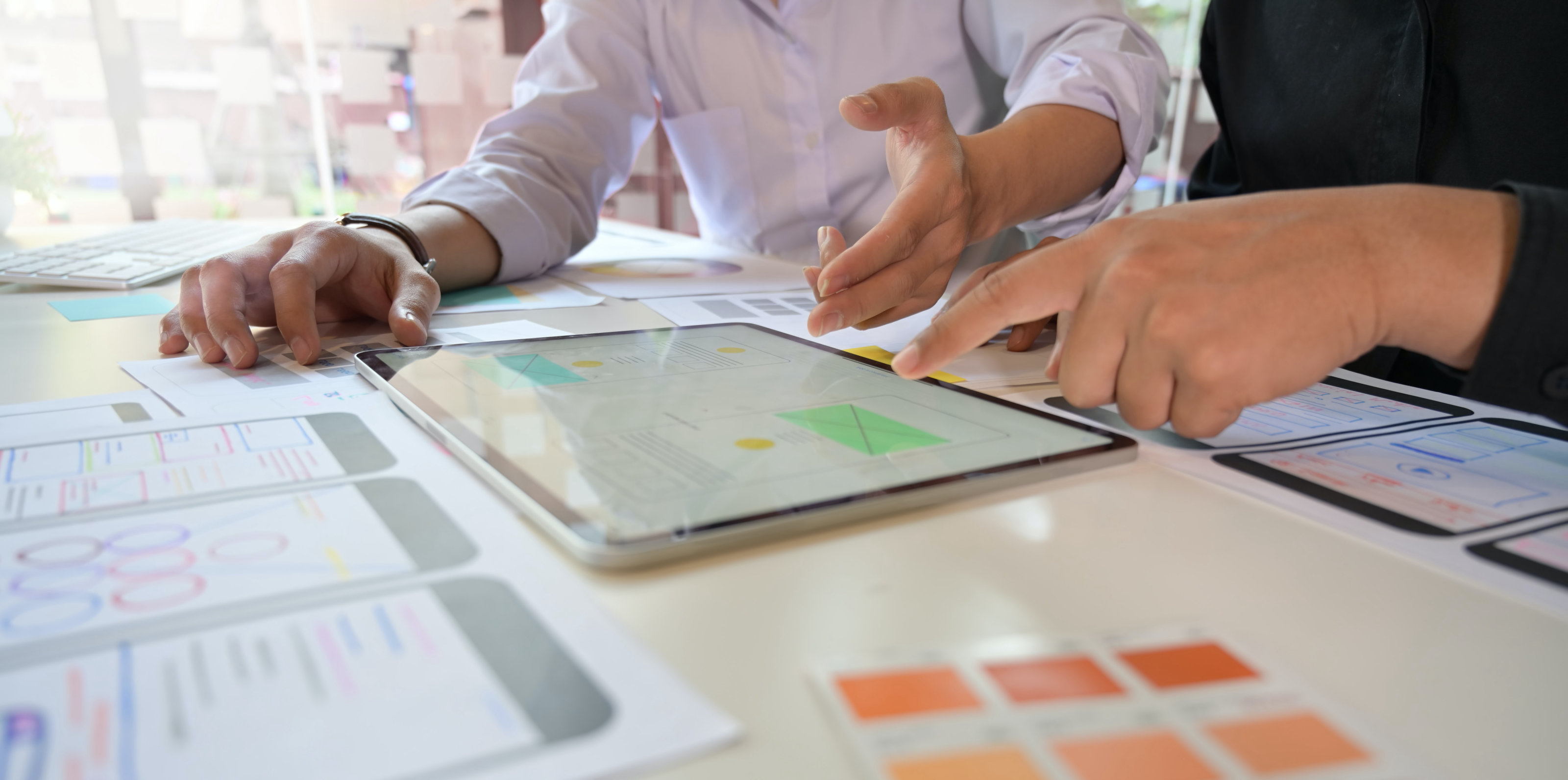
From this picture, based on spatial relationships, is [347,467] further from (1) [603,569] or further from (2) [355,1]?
(2) [355,1]

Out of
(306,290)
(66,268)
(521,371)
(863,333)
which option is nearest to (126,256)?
(66,268)

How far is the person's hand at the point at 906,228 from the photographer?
64 cm

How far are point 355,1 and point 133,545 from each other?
229 cm

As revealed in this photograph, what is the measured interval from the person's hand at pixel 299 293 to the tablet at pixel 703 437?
0.08m

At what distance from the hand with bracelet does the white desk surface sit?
1.35ft

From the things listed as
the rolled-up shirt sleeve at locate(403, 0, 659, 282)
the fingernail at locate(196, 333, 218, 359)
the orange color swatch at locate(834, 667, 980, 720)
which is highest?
the rolled-up shirt sleeve at locate(403, 0, 659, 282)

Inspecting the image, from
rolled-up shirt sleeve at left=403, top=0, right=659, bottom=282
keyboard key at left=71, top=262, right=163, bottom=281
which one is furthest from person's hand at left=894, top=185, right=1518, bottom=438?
keyboard key at left=71, top=262, right=163, bottom=281

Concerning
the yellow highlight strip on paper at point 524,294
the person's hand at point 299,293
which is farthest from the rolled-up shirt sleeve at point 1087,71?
the person's hand at point 299,293

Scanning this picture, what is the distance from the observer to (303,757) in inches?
8.6

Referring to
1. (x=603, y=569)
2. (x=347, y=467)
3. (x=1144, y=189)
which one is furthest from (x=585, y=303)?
(x=1144, y=189)

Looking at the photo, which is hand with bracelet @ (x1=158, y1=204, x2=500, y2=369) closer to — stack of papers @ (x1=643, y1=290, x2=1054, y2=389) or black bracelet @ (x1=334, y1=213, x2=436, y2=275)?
black bracelet @ (x1=334, y1=213, x2=436, y2=275)

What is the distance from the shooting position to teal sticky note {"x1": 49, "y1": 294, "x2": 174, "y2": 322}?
0.80 meters

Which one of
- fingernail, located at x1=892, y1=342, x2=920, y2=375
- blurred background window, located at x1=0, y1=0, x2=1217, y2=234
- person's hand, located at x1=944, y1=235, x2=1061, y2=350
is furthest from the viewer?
blurred background window, located at x1=0, y1=0, x2=1217, y2=234

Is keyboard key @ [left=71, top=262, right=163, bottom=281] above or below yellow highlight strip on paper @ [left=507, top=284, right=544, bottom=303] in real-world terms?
above
